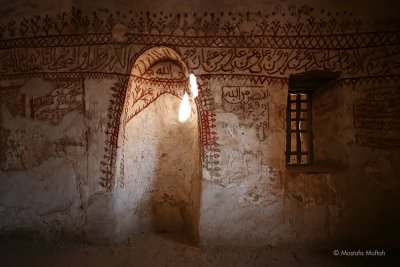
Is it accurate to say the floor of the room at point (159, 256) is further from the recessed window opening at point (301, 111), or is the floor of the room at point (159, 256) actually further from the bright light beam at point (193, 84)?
the bright light beam at point (193, 84)

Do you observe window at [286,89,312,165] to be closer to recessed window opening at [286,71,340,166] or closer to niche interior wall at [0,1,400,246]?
recessed window opening at [286,71,340,166]

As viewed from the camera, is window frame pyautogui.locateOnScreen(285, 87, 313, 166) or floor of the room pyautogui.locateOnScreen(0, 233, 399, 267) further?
window frame pyautogui.locateOnScreen(285, 87, 313, 166)

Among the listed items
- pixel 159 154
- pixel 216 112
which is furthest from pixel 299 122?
pixel 159 154

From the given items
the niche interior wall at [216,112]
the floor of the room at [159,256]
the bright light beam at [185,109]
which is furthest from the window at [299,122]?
the bright light beam at [185,109]

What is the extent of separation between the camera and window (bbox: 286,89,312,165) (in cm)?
418

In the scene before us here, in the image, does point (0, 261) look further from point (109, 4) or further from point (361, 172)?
point (361, 172)

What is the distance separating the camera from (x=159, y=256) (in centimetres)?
342

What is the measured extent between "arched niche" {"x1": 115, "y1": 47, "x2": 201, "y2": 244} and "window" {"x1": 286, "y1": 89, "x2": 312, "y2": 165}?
4.73 feet

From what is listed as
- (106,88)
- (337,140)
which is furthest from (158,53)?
(337,140)

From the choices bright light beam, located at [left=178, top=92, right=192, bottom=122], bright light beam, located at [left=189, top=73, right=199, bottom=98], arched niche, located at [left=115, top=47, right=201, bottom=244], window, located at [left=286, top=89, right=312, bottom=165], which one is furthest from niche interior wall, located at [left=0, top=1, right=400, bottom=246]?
window, located at [left=286, top=89, right=312, bottom=165]

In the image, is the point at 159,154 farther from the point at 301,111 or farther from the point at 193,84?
the point at 301,111

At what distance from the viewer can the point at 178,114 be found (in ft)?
13.5

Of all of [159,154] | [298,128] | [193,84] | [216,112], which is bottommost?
[159,154]

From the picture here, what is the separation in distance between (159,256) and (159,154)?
1.38 metres
